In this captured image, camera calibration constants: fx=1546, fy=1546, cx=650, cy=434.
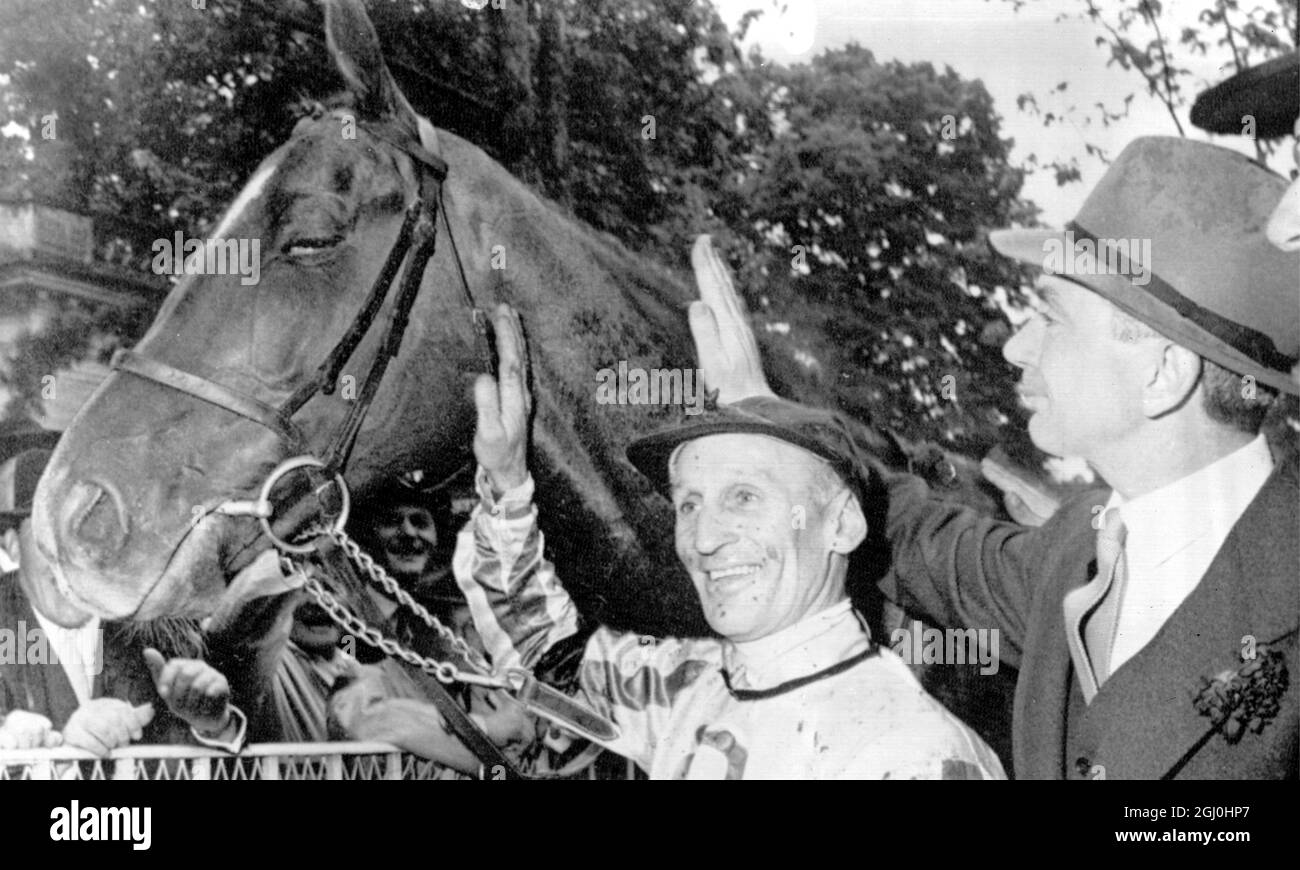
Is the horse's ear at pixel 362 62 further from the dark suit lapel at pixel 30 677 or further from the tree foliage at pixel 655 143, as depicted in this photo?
the dark suit lapel at pixel 30 677

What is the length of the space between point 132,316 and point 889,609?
2.94 m

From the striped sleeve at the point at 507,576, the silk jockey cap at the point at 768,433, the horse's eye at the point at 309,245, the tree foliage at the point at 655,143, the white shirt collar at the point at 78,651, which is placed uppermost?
the tree foliage at the point at 655,143

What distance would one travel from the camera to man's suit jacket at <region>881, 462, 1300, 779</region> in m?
5.42

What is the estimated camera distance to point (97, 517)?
5.35m

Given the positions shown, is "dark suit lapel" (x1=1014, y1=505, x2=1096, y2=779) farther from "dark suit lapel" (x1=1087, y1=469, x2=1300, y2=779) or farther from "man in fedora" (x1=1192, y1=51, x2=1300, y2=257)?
"man in fedora" (x1=1192, y1=51, x2=1300, y2=257)

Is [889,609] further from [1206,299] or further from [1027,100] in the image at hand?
[1027,100]

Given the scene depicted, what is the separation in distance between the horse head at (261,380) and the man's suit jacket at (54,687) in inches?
8.8

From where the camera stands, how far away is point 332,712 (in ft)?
18.4

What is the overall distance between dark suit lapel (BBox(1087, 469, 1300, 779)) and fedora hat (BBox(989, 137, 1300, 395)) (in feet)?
1.75

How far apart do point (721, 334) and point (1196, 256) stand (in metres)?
1.71

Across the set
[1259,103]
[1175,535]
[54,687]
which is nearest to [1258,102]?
[1259,103]

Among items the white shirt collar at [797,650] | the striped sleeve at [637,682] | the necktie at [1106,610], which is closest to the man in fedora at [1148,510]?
the necktie at [1106,610]

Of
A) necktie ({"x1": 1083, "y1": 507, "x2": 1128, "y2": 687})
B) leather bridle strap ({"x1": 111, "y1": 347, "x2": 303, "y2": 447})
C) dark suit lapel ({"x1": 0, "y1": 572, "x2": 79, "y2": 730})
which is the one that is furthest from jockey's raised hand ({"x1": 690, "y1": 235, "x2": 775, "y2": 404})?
dark suit lapel ({"x1": 0, "y1": 572, "x2": 79, "y2": 730})

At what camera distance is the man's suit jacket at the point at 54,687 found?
556 cm
